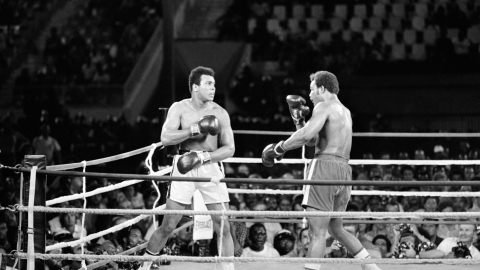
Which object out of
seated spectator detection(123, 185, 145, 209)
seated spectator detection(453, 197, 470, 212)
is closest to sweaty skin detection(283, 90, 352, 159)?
seated spectator detection(453, 197, 470, 212)

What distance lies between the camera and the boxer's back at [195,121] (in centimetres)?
403

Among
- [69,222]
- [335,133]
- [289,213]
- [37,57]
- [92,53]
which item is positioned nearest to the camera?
[289,213]

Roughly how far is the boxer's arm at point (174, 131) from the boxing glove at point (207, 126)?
5 centimetres

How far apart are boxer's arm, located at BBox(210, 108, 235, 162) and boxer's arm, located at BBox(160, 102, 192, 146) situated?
0.18 m

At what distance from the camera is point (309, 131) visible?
377 centimetres

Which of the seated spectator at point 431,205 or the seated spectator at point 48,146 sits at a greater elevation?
the seated spectator at point 48,146

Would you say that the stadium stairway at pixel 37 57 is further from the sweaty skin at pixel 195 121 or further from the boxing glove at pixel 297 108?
the boxing glove at pixel 297 108

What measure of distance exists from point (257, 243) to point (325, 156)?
1.84 meters

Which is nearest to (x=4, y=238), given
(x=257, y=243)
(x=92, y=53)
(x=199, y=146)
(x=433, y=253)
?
(x=257, y=243)

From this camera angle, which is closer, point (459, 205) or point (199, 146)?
point (199, 146)

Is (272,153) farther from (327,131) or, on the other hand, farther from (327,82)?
(327,82)

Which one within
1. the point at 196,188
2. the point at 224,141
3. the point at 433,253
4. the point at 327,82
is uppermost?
the point at 327,82

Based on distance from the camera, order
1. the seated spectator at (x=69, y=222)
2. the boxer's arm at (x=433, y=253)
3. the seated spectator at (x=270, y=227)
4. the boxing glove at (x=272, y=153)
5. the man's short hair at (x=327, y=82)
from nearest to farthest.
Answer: the boxing glove at (x=272, y=153)
the man's short hair at (x=327, y=82)
the boxer's arm at (x=433, y=253)
the seated spectator at (x=69, y=222)
the seated spectator at (x=270, y=227)

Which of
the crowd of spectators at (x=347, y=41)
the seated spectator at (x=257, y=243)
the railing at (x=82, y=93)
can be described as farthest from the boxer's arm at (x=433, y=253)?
the railing at (x=82, y=93)
